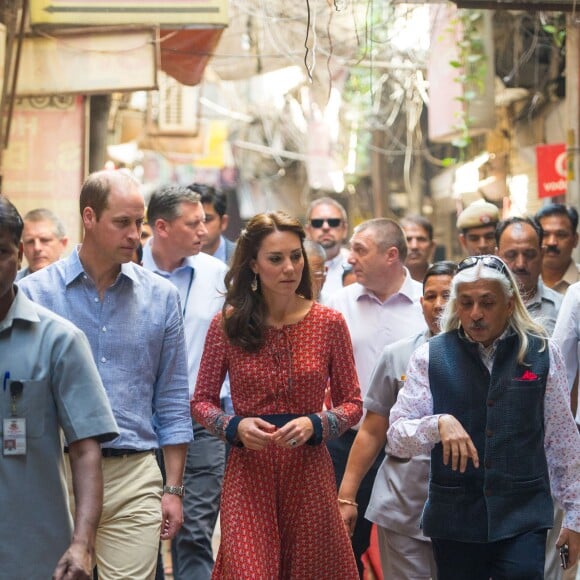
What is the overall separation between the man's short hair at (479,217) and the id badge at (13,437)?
5970 mm

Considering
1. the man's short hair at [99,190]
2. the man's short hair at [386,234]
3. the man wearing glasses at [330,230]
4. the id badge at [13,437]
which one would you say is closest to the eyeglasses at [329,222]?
the man wearing glasses at [330,230]

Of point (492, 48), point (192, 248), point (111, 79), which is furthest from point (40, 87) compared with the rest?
point (492, 48)

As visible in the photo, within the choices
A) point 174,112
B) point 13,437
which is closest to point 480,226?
point 13,437

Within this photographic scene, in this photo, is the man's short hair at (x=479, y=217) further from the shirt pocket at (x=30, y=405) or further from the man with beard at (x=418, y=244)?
the shirt pocket at (x=30, y=405)

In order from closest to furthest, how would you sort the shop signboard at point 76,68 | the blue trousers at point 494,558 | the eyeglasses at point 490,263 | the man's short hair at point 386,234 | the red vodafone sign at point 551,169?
the blue trousers at point 494,558, the eyeglasses at point 490,263, the man's short hair at point 386,234, the shop signboard at point 76,68, the red vodafone sign at point 551,169

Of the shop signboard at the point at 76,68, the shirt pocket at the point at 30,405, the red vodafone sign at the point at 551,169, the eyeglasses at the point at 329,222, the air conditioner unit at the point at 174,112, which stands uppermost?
the air conditioner unit at the point at 174,112

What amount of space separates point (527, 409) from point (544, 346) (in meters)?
0.29

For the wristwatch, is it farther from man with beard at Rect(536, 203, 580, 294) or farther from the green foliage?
the green foliage

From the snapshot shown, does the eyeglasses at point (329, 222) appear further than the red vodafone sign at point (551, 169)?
No

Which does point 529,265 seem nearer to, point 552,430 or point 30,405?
point 552,430

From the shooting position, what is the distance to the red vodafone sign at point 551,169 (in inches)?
487

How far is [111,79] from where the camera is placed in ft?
35.7

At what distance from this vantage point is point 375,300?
779cm

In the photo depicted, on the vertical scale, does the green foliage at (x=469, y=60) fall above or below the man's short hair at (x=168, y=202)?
above
